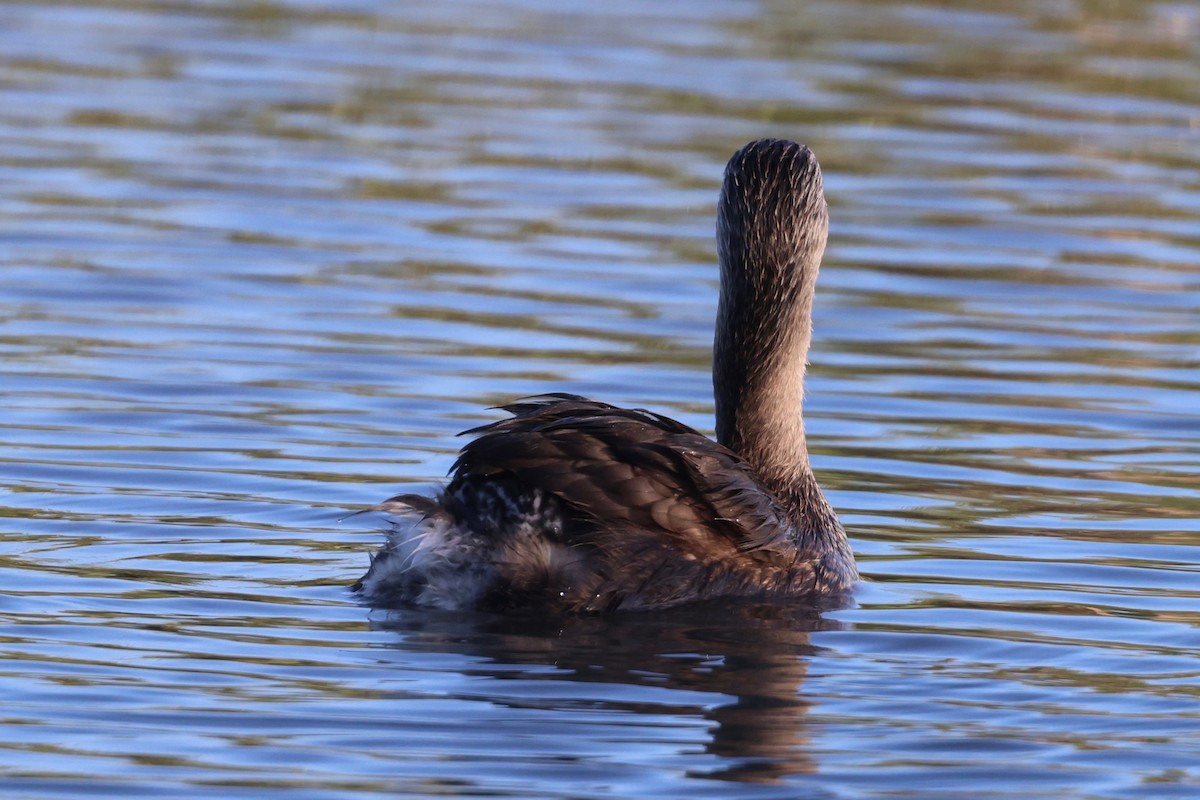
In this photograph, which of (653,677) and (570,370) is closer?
(653,677)

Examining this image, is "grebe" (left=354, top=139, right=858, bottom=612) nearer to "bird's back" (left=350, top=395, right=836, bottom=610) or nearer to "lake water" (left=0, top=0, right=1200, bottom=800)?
"bird's back" (left=350, top=395, right=836, bottom=610)

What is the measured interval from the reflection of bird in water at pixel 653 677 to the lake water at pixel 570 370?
22 millimetres

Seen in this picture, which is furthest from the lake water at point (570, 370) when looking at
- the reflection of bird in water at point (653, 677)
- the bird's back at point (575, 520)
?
the bird's back at point (575, 520)

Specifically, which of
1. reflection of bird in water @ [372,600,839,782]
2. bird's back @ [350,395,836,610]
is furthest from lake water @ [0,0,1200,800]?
bird's back @ [350,395,836,610]

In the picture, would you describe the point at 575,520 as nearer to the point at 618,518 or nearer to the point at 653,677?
the point at 618,518

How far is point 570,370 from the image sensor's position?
1173 cm

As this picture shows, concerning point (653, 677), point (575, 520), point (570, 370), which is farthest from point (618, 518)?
point (570, 370)

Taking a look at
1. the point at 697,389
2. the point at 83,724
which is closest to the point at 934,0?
the point at 697,389

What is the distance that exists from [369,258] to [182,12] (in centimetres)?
821

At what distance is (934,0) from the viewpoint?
76.7 ft

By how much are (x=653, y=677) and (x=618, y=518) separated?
77 centimetres

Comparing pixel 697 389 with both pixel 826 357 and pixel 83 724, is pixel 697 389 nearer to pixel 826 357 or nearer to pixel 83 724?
pixel 826 357

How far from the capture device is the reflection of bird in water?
6180 mm

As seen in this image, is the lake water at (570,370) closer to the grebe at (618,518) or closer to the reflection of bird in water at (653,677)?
the reflection of bird in water at (653,677)
